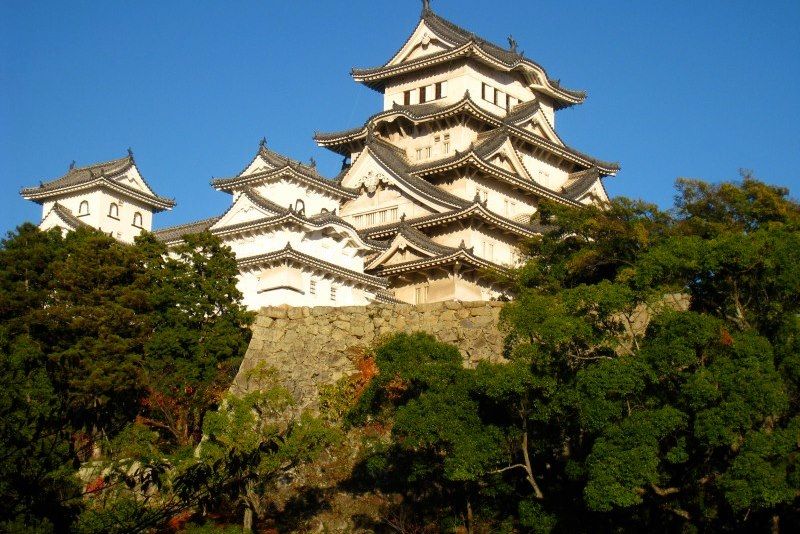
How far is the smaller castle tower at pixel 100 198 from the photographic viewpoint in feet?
171

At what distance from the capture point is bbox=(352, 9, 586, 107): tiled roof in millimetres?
51406

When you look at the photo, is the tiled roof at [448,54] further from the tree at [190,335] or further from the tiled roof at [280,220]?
the tree at [190,335]

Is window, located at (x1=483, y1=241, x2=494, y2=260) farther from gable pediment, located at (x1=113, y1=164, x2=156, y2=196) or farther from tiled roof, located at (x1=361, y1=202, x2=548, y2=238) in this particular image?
gable pediment, located at (x1=113, y1=164, x2=156, y2=196)

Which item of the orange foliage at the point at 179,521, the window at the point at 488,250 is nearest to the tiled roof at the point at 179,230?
the window at the point at 488,250

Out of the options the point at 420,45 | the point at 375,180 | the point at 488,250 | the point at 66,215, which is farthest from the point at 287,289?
the point at 420,45

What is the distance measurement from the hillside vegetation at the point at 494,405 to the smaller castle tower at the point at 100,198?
20.2 m

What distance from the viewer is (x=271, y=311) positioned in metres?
33.5

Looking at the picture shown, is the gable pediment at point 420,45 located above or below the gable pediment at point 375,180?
above

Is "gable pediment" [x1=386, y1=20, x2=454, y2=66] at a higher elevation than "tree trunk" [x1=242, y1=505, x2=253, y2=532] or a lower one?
higher

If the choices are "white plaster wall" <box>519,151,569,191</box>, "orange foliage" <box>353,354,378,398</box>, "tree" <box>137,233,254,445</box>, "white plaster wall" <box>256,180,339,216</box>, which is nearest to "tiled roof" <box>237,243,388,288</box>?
"white plaster wall" <box>256,180,339,216</box>

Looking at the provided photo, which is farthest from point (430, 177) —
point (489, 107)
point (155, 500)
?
point (155, 500)

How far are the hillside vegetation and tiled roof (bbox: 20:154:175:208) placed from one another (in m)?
20.6

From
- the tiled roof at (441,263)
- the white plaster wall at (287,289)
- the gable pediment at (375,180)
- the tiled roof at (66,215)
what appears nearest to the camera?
the white plaster wall at (287,289)

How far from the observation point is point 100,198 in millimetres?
52656
